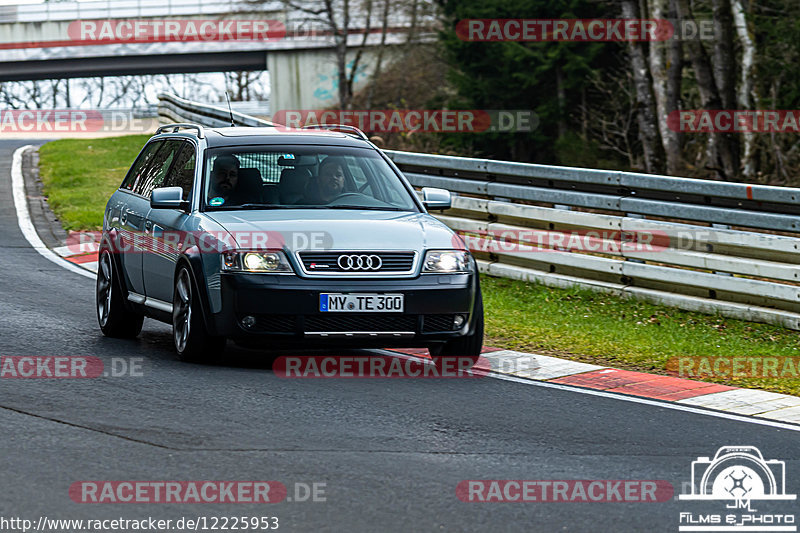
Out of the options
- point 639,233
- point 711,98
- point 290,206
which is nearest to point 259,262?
point 290,206

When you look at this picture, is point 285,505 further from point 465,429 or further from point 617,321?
point 617,321

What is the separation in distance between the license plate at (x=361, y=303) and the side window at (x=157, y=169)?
259 cm

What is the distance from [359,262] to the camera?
8.70 metres

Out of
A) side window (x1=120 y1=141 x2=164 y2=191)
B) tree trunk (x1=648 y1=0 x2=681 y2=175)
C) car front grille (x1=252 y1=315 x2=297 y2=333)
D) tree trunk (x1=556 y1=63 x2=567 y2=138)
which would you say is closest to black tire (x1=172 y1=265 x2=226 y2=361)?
car front grille (x1=252 y1=315 x2=297 y2=333)

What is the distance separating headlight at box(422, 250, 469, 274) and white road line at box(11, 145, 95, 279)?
6.41 m

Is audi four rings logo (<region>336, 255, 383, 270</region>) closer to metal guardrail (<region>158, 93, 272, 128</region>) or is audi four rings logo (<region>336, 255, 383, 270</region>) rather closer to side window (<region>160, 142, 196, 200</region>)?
side window (<region>160, 142, 196, 200</region>)

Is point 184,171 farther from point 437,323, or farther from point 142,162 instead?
point 437,323

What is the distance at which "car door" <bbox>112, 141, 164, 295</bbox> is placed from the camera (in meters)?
10.4

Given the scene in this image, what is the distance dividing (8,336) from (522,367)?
3.95 m

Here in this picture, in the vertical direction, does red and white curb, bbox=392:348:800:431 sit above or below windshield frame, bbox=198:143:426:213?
below

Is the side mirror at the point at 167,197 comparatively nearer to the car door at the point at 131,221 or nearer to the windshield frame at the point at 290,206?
the windshield frame at the point at 290,206

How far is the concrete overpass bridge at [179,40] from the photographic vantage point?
55781 millimetres

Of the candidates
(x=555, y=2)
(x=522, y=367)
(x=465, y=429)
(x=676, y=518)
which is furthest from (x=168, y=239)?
(x=555, y=2)

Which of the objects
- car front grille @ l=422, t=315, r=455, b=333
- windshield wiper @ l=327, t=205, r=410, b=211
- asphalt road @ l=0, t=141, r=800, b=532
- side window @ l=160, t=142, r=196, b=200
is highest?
side window @ l=160, t=142, r=196, b=200
